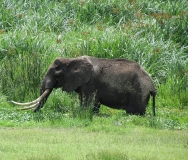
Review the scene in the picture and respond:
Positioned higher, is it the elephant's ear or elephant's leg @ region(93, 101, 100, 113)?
the elephant's ear

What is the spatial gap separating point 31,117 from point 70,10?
34.5 ft

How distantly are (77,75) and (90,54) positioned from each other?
2.92 metres

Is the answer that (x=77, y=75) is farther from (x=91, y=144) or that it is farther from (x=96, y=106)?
(x=91, y=144)

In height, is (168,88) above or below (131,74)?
below

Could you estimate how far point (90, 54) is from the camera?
1797 cm

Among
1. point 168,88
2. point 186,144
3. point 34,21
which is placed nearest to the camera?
point 186,144

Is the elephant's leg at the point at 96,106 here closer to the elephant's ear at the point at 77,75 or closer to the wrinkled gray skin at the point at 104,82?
the wrinkled gray skin at the point at 104,82

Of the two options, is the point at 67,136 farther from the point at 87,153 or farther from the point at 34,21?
the point at 34,21

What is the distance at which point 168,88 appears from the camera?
17.1m

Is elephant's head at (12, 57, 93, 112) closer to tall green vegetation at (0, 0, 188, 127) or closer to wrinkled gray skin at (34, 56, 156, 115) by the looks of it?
wrinkled gray skin at (34, 56, 156, 115)

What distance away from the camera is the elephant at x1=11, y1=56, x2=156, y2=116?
591 inches

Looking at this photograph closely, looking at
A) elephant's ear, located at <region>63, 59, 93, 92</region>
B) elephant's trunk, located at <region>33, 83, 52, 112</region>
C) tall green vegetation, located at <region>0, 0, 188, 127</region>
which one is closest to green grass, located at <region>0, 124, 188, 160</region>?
elephant's trunk, located at <region>33, 83, 52, 112</region>

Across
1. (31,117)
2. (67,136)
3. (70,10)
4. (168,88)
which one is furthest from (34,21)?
(67,136)

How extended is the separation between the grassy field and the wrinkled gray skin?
1.35 ft
